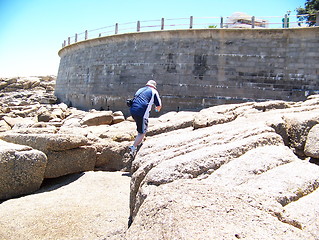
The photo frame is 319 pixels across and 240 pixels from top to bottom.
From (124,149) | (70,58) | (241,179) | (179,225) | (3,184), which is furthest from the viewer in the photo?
(70,58)

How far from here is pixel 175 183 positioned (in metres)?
2.48

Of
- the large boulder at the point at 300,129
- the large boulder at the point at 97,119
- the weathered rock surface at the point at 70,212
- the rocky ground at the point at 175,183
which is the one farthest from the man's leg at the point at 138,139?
the large boulder at the point at 97,119

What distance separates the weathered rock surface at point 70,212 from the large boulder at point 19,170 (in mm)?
213

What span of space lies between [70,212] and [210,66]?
417 inches

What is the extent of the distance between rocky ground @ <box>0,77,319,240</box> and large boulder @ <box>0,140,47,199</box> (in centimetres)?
1

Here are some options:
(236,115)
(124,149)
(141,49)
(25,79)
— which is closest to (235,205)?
(236,115)

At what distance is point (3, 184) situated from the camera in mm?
4387

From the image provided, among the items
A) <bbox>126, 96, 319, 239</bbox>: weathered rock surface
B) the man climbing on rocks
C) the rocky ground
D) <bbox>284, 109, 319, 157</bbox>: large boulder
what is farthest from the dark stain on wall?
<bbox>126, 96, 319, 239</bbox>: weathered rock surface

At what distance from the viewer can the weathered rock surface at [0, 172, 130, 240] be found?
3340 mm

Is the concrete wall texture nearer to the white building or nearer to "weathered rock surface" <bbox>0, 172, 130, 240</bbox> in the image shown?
the white building

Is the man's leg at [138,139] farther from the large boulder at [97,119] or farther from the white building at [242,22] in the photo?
the white building at [242,22]

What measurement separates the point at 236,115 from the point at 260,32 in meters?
8.81

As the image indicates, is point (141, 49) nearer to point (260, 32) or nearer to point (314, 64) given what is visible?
point (260, 32)

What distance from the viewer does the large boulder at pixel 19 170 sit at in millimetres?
4383
